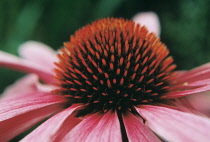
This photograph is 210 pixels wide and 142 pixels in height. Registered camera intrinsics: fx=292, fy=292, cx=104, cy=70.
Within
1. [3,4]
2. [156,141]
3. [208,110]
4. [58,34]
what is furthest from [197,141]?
[3,4]

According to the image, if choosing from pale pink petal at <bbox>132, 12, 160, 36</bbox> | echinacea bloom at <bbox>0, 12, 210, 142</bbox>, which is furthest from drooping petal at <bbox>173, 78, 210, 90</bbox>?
pale pink petal at <bbox>132, 12, 160, 36</bbox>

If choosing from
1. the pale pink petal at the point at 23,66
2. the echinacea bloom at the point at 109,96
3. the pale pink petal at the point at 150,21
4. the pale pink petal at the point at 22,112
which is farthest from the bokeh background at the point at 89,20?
the pale pink petal at the point at 22,112

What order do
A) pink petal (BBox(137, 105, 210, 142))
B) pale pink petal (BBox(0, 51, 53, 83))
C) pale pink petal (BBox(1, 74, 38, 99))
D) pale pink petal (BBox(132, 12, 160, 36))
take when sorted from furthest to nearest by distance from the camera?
pale pink petal (BBox(132, 12, 160, 36))
pale pink petal (BBox(1, 74, 38, 99))
pale pink petal (BBox(0, 51, 53, 83))
pink petal (BBox(137, 105, 210, 142))

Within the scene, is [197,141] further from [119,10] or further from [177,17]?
[119,10]

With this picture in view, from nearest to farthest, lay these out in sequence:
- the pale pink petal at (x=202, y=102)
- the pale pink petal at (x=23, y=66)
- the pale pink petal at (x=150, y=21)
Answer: the pale pink petal at (x=23, y=66)
the pale pink petal at (x=202, y=102)
the pale pink petal at (x=150, y=21)

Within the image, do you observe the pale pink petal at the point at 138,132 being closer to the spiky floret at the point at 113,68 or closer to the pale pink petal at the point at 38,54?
the spiky floret at the point at 113,68

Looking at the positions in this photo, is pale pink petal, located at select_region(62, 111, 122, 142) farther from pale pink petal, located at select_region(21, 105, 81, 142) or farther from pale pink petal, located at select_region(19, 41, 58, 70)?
pale pink petal, located at select_region(19, 41, 58, 70)
